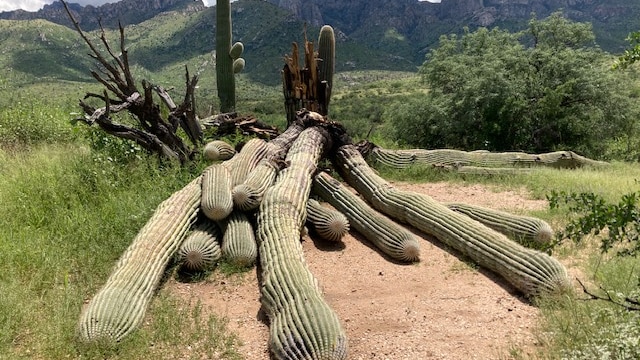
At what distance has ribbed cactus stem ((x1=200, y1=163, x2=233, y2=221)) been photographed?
17.9ft

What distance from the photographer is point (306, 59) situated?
959 centimetres

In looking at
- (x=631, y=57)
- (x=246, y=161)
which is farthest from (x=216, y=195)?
(x=631, y=57)

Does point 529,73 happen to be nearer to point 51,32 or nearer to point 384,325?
point 384,325

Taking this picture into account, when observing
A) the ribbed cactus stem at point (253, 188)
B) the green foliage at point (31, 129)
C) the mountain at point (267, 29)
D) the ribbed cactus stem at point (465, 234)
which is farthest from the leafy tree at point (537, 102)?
the green foliage at point (31, 129)

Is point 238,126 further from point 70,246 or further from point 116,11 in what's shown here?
point 116,11

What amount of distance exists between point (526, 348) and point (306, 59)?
7.18 meters

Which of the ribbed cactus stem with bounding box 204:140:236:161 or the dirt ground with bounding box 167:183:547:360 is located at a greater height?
the ribbed cactus stem with bounding box 204:140:236:161

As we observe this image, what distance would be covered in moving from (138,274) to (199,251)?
2.41 feet

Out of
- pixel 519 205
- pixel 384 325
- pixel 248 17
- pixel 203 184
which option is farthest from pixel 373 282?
pixel 248 17

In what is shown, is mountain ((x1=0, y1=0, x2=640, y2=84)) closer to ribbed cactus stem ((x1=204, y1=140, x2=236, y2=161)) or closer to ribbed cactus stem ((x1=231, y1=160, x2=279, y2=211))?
ribbed cactus stem ((x1=204, y1=140, x2=236, y2=161))

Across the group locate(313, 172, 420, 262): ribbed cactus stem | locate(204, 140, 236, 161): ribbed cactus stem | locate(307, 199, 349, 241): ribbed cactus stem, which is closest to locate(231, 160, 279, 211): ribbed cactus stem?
locate(307, 199, 349, 241): ribbed cactus stem

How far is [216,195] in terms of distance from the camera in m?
5.56

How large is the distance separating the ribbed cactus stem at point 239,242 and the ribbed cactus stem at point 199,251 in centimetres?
12

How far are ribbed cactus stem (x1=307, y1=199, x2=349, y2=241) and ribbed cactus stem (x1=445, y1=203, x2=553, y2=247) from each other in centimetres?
171
